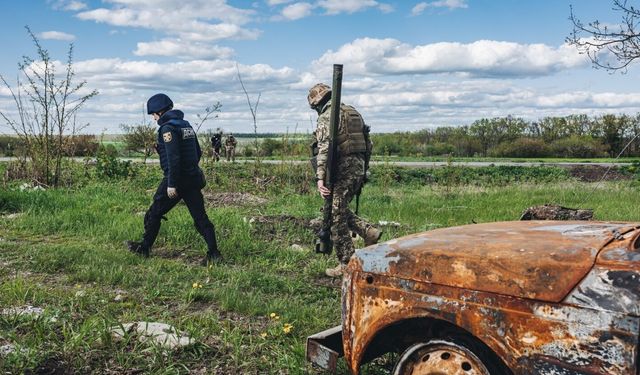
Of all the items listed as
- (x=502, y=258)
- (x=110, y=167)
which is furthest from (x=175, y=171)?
(x=110, y=167)

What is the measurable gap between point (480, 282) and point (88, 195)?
10.5 meters

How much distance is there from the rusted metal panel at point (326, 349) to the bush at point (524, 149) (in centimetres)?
3859

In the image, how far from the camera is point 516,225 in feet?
11.3

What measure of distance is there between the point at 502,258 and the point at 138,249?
223 inches

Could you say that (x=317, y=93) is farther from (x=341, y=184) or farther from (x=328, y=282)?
(x=328, y=282)

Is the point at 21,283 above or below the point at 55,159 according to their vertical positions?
below

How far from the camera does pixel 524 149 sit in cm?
4022

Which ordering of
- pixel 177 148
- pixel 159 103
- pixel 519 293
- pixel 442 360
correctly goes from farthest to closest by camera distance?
pixel 159 103 < pixel 177 148 < pixel 442 360 < pixel 519 293

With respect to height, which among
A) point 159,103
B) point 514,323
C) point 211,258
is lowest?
point 211,258

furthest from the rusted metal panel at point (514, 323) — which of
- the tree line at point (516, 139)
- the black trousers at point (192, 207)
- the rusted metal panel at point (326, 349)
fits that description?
the tree line at point (516, 139)

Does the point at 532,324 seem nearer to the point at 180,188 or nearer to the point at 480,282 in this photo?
the point at 480,282

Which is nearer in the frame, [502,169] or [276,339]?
[276,339]

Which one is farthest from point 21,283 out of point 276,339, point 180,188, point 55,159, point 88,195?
point 55,159

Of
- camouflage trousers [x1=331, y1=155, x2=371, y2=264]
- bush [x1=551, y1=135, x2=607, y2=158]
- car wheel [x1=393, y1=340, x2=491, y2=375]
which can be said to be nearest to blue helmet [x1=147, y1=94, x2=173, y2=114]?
camouflage trousers [x1=331, y1=155, x2=371, y2=264]
